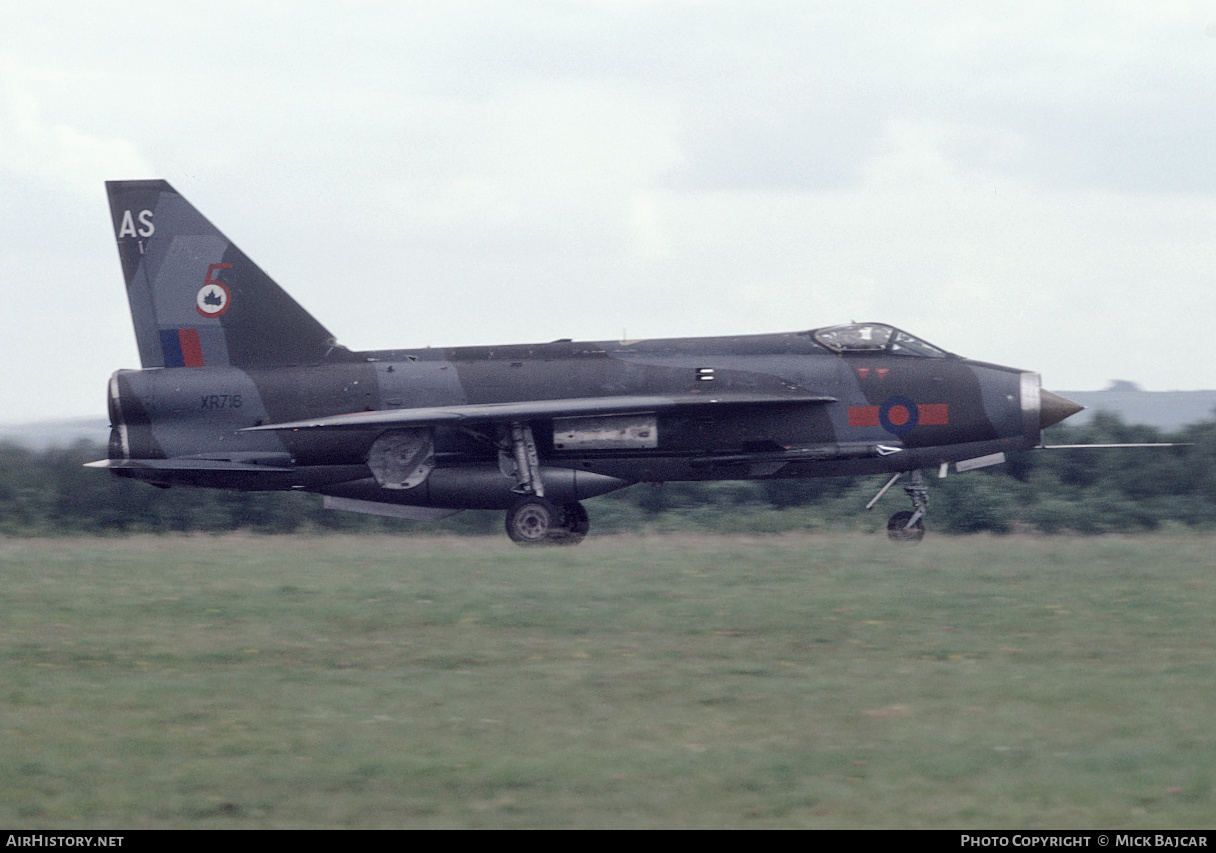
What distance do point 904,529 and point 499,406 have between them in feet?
18.8

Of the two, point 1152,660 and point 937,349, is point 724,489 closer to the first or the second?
point 937,349

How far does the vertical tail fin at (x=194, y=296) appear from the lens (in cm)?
2053

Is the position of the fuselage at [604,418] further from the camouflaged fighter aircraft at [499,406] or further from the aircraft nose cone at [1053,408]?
the aircraft nose cone at [1053,408]

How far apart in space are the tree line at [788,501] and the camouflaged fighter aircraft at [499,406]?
14.3 feet

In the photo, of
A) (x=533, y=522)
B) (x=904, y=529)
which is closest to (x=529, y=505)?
(x=533, y=522)

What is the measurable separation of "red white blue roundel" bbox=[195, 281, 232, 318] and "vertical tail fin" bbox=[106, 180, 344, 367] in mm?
15

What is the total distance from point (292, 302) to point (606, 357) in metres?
4.75

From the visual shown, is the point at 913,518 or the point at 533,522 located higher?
the point at 533,522

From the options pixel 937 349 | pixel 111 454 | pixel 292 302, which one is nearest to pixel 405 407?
pixel 292 302

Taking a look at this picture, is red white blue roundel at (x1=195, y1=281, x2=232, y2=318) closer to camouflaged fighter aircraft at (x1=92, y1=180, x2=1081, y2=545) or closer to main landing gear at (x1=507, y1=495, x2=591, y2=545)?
camouflaged fighter aircraft at (x1=92, y1=180, x2=1081, y2=545)

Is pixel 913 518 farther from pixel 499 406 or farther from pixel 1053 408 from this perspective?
pixel 499 406

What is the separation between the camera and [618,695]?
29.4 feet

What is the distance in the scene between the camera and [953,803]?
6680 mm

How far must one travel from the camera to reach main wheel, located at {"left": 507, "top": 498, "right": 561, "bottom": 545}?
18.8 metres
